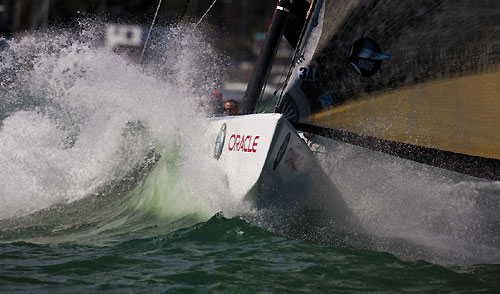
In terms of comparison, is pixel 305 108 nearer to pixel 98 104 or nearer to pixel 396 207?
pixel 396 207

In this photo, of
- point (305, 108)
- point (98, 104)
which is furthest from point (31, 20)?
point (305, 108)

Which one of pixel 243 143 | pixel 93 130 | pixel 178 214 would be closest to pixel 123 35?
pixel 93 130

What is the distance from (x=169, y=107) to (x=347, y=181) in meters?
1.61

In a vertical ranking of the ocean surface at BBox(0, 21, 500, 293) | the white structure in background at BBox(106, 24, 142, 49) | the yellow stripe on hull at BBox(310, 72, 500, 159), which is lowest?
the ocean surface at BBox(0, 21, 500, 293)

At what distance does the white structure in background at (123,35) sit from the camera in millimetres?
23219

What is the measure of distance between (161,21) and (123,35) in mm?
1689

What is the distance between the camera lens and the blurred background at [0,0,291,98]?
892 inches

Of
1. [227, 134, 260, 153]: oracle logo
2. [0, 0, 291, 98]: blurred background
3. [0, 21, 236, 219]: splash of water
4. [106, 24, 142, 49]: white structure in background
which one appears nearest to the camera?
[227, 134, 260, 153]: oracle logo

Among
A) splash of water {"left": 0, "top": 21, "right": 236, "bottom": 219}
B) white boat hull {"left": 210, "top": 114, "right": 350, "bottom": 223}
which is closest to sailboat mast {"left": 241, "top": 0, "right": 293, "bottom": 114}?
splash of water {"left": 0, "top": 21, "right": 236, "bottom": 219}

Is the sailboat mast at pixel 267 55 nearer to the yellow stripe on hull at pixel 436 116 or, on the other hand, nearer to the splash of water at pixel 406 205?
the splash of water at pixel 406 205

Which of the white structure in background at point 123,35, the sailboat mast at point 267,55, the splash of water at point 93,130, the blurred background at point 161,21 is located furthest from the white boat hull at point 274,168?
the white structure in background at point 123,35

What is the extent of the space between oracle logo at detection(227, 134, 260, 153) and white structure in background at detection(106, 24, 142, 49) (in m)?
19.4

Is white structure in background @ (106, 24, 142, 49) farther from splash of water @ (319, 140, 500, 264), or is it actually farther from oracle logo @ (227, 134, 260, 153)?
splash of water @ (319, 140, 500, 264)

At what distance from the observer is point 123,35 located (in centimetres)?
2416
